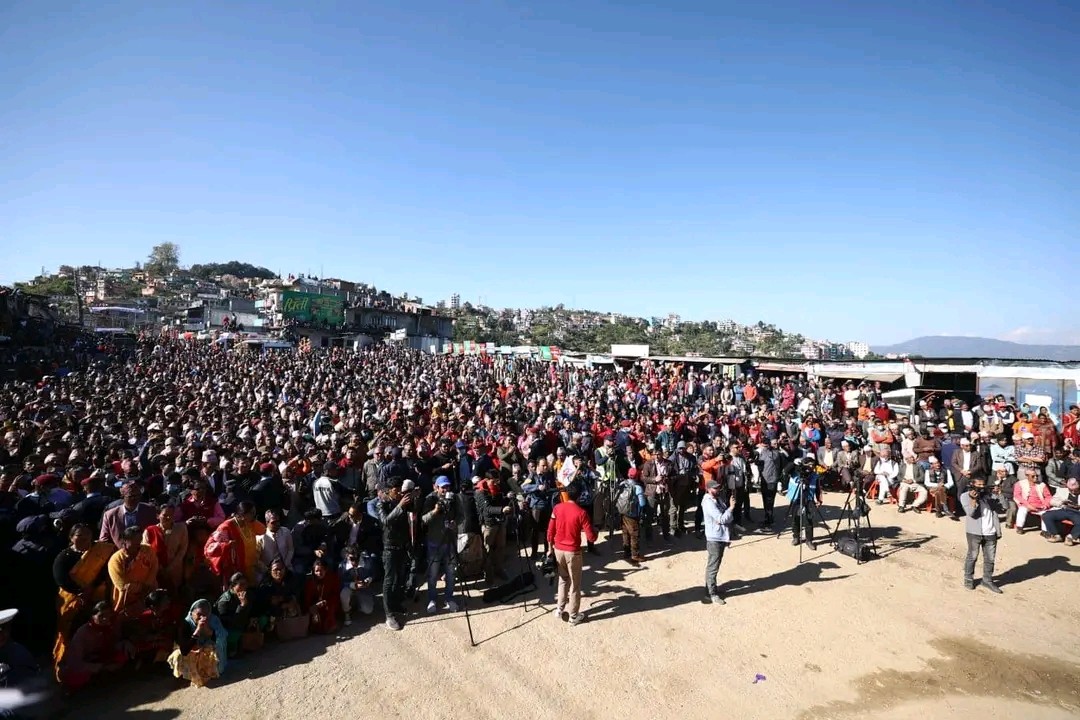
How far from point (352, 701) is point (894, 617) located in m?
6.30

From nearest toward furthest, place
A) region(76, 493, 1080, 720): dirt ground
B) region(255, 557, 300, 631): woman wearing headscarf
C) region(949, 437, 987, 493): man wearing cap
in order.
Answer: region(76, 493, 1080, 720): dirt ground, region(255, 557, 300, 631): woman wearing headscarf, region(949, 437, 987, 493): man wearing cap

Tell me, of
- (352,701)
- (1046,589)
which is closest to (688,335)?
(1046,589)

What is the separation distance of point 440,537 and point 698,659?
3166mm

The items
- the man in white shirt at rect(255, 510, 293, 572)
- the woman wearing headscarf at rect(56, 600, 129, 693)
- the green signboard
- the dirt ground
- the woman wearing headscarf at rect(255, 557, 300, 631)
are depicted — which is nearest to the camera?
the woman wearing headscarf at rect(56, 600, 129, 693)

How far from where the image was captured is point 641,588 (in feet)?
22.0

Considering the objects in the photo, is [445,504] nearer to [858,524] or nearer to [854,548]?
[854,548]

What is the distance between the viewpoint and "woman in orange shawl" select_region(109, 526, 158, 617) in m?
4.66

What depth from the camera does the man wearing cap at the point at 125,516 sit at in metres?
5.15

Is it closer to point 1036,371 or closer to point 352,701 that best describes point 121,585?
point 352,701

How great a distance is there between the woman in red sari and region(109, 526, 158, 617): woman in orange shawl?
1479 millimetres

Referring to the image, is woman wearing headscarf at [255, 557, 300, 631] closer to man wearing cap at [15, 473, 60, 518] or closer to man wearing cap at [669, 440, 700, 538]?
man wearing cap at [15, 473, 60, 518]

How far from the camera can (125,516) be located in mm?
5270

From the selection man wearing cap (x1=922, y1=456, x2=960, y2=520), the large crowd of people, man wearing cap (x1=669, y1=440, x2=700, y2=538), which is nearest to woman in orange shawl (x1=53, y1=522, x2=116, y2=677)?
the large crowd of people

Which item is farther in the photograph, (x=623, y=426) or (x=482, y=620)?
(x=623, y=426)
